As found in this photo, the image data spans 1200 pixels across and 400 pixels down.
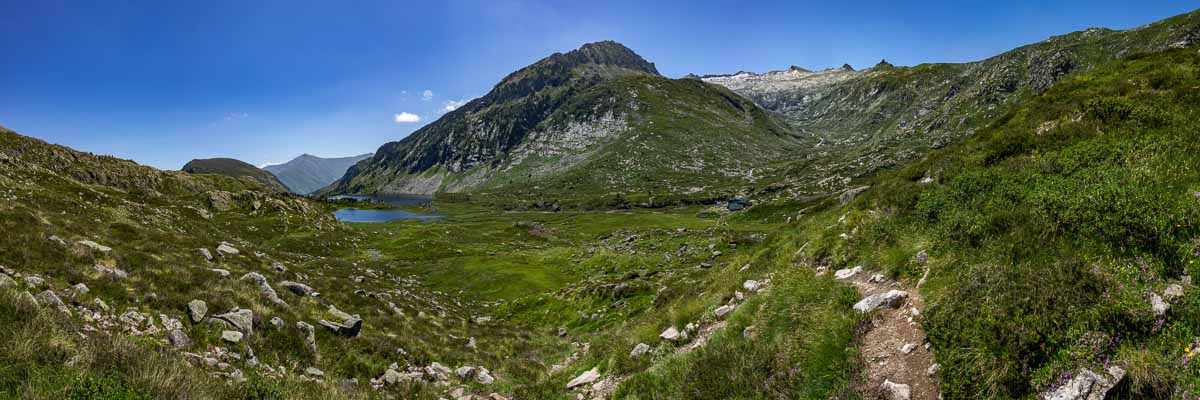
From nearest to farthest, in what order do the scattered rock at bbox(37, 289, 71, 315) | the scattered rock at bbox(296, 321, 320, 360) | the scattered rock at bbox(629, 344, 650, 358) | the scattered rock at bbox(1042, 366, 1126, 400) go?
the scattered rock at bbox(1042, 366, 1126, 400)
the scattered rock at bbox(37, 289, 71, 315)
the scattered rock at bbox(296, 321, 320, 360)
the scattered rock at bbox(629, 344, 650, 358)

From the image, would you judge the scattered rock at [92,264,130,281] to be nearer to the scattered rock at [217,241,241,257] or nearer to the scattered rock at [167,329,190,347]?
the scattered rock at [167,329,190,347]

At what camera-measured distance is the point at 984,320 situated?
673 centimetres

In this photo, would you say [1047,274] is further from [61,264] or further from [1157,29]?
[1157,29]

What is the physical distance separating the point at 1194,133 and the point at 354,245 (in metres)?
85.6

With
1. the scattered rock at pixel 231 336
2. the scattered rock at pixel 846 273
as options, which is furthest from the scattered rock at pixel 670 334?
the scattered rock at pixel 231 336

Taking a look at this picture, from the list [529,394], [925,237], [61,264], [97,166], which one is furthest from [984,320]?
[97,166]

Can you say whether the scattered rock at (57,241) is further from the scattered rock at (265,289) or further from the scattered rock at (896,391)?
the scattered rock at (896,391)

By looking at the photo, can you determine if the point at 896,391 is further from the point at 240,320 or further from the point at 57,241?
the point at 57,241

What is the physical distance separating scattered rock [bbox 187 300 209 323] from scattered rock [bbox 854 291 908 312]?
616 inches

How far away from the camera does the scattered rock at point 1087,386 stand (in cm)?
520

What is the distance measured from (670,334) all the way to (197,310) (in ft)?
41.9

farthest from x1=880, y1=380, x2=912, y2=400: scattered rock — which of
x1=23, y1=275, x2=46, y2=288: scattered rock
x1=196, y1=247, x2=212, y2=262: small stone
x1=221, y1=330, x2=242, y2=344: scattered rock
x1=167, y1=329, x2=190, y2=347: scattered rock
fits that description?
x1=196, y1=247, x2=212, y2=262: small stone

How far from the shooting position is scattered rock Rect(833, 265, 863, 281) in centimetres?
1152

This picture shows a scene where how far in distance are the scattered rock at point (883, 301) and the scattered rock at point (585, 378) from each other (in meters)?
7.23
